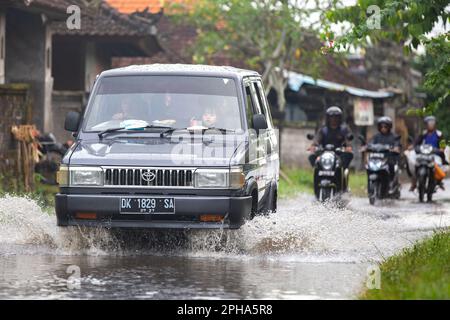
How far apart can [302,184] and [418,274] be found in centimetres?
2144

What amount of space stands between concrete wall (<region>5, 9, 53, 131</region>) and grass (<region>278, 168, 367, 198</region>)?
508 centimetres

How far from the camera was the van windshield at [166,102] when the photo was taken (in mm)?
13875

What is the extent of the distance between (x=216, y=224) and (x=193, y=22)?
24573 mm

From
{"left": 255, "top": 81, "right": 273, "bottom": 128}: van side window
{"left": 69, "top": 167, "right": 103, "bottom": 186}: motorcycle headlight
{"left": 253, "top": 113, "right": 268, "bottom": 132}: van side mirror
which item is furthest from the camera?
{"left": 255, "top": 81, "right": 273, "bottom": 128}: van side window

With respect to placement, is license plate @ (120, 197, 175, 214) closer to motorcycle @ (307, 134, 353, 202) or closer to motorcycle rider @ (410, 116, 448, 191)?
motorcycle @ (307, 134, 353, 202)

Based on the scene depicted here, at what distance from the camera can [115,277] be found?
1080 cm

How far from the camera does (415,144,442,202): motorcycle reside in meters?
24.8

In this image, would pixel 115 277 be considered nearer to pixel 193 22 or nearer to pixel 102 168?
pixel 102 168

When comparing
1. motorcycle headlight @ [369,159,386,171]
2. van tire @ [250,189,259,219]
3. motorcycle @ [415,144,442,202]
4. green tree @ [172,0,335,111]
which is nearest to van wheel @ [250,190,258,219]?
van tire @ [250,189,259,219]

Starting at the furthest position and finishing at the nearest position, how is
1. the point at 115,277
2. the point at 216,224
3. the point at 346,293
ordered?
the point at 216,224 → the point at 115,277 → the point at 346,293

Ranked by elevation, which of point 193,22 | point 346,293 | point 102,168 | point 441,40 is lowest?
point 346,293

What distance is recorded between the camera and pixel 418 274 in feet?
32.1

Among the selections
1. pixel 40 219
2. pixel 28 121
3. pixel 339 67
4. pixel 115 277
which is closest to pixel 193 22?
pixel 339 67

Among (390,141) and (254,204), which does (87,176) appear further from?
(390,141)
